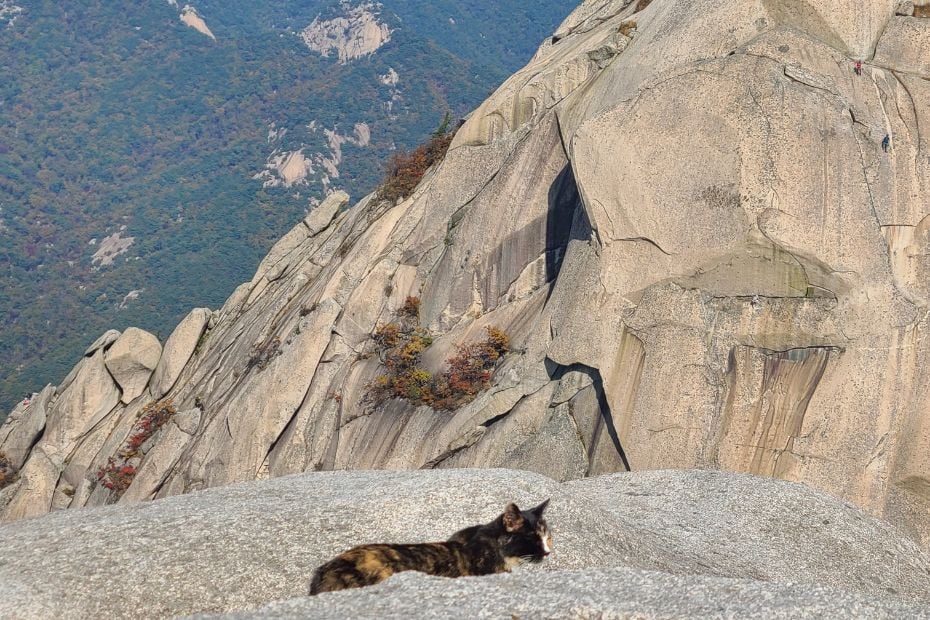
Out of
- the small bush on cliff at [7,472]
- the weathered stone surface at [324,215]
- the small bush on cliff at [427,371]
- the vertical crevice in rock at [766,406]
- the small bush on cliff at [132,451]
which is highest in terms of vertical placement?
the weathered stone surface at [324,215]

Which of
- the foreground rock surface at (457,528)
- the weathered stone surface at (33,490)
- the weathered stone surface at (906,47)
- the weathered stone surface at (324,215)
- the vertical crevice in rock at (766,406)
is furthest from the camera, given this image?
the weathered stone surface at (324,215)

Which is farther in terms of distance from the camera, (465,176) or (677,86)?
(465,176)

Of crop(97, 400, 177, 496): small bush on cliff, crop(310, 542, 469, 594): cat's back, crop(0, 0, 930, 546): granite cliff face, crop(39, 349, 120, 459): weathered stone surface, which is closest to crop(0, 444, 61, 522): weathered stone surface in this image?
crop(39, 349, 120, 459): weathered stone surface

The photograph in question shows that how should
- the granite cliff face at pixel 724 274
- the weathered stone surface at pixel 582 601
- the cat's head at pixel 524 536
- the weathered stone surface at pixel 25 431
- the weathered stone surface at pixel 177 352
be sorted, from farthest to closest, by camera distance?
the weathered stone surface at pixel 25 431 → the weathered stone surface at pixel 177 352 → the granite cliff face at pixel 724 274 → the cat's head at pixel 524 536 → the weathered stone surface at pixel 582 601

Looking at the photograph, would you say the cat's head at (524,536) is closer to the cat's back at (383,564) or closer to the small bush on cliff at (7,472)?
the cat's back at (383,564)

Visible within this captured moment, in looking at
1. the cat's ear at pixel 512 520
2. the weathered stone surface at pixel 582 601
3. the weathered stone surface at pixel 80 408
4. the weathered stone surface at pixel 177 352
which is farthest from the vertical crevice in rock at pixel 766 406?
the weathered stone surface at pixel 80 408

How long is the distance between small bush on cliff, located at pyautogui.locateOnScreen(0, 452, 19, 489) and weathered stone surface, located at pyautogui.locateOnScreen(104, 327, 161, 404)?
5.78 metres

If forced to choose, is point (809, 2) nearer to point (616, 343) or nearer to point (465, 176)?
point (616, 343)

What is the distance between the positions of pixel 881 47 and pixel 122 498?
28971 mm

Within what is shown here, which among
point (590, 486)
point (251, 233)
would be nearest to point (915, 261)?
point (590, 486)

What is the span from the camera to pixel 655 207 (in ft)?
78.4

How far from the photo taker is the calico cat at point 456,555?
34.6 ft

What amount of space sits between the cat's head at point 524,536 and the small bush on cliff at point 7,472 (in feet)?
117

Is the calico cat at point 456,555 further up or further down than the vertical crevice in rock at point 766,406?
further up
